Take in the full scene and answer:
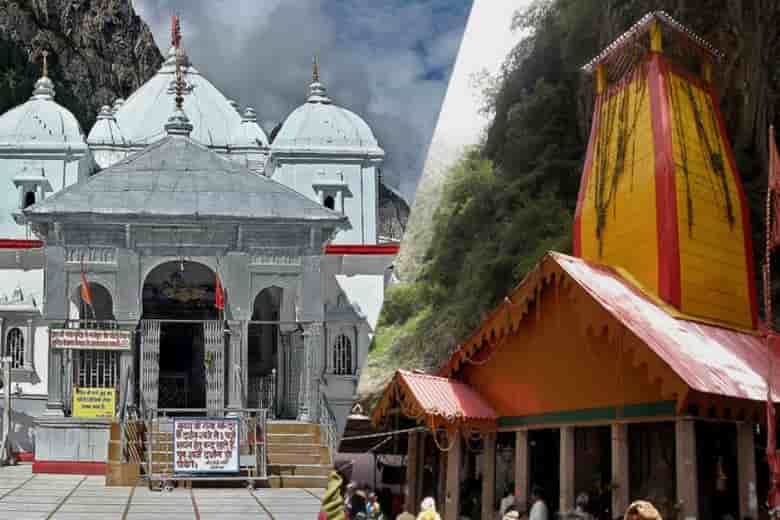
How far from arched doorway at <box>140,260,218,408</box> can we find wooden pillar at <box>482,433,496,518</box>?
4373mm

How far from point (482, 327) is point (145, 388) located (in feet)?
18.1

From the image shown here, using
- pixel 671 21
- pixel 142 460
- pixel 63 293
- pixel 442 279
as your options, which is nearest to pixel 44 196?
pixel 63 293

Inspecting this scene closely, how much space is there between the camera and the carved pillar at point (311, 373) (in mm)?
4408

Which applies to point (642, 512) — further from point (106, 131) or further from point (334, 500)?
point (106, 131)

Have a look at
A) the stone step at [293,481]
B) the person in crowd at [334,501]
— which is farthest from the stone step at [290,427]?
the person in crowd at [334,501]

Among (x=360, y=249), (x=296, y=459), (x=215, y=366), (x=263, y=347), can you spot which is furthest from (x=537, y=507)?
(x=215, y=366)

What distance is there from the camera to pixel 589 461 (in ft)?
6.88

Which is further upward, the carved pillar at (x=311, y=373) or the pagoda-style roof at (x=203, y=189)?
the pagoda-style roof at (x=203, y=189)

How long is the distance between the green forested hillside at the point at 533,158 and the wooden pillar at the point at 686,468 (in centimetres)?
42

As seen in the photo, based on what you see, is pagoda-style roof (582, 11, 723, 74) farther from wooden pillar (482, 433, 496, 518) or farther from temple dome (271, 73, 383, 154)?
temple dome (271, 73, 383, 154)

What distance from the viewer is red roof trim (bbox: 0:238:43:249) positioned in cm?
727

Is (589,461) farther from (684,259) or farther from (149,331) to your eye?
(149,331)

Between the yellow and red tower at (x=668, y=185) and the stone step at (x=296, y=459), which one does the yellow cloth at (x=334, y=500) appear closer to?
the yellow and red tower at (x=668, y=185)

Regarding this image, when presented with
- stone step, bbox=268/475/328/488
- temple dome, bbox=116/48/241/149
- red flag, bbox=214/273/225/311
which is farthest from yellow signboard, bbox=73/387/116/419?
stone step, bbox=268/475/328/488
